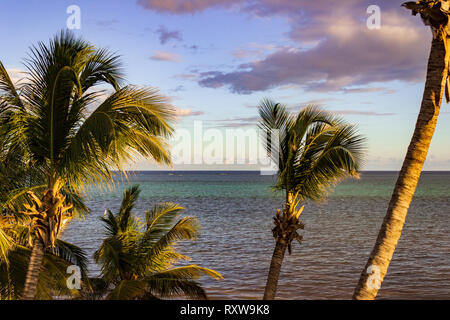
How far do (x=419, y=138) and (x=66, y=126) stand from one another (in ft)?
20.4

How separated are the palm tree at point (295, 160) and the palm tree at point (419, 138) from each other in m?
4.36

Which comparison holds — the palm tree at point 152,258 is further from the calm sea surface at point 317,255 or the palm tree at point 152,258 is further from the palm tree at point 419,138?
the palm tree at point 419,138

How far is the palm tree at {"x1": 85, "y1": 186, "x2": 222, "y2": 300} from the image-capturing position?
11078mm

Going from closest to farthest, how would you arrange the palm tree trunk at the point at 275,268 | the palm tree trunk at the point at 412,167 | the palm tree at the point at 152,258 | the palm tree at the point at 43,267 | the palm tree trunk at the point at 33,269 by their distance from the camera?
the palm tree trunk at the point at 412,167 < the palm tree trunk at the point at 33,269 < the palm tree at the point at 43,267 < the palm tree at the point at 152,258 < the palm tree trunk at the point at 275,268

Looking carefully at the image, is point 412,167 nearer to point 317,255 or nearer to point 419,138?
point 419,138

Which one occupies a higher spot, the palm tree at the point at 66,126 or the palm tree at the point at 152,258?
the palm tree at the point at 66,126

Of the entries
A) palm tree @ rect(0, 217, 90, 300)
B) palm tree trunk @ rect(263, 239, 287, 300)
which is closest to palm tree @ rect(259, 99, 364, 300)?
palm tree trunk @ rect(263, 239, 287, 300)

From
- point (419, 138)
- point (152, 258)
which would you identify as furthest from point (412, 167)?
point (152, 258)

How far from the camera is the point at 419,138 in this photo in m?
6.55

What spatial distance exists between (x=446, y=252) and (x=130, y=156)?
103 ft

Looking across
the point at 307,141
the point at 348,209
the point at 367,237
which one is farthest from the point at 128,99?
the point at 348,209

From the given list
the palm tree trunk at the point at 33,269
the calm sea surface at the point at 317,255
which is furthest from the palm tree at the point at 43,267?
the calm sea surface at the point at 317,255

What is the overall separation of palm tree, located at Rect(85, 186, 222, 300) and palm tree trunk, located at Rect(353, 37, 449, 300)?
195 inches

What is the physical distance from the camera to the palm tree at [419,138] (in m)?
6.34
